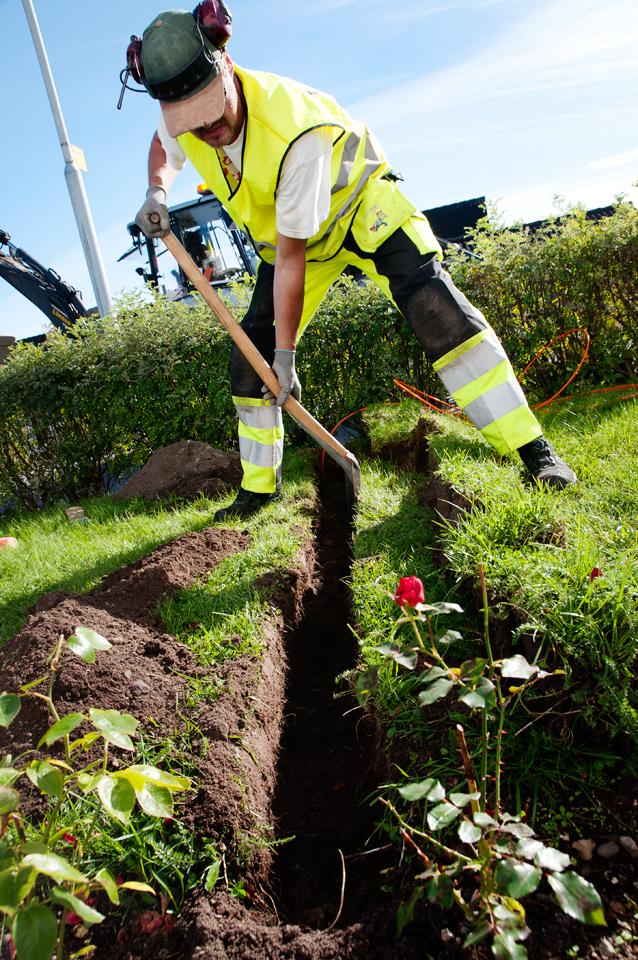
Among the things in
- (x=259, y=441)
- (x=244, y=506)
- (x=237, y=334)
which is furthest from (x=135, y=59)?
(x=244, y=506)

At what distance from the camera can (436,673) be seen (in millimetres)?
1153

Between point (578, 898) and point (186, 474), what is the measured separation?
4228 millimetres

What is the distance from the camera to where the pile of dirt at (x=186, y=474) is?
4.71 metres

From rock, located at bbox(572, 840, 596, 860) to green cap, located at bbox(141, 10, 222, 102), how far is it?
2.83 metres

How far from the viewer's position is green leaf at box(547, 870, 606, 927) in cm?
90

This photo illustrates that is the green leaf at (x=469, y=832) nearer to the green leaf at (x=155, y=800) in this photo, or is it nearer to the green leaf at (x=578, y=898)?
the green leaf at (x=578, y=898)

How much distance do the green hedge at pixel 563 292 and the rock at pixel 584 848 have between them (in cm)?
445

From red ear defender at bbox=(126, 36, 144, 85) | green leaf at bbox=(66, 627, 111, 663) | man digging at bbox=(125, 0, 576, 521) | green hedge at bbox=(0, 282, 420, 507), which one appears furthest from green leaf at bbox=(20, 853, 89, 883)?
green hedge at bbox=(0, 282, 420, 507)

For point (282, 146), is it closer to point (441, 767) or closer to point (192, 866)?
point (441, 767)

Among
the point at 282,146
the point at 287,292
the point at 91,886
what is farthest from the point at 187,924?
the point at 282,146

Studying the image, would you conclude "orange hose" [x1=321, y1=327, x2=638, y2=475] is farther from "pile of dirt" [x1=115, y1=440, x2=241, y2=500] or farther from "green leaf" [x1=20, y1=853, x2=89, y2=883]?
"green leaf" [x1=20, y1=853, x2=89, y2=883]

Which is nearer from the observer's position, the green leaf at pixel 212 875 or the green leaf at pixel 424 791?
the green leaf at pixel 424 791

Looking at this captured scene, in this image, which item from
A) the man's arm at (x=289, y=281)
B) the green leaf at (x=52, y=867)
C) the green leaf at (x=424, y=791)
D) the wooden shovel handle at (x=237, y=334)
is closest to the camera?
the green leaf at (x=52, y=867)

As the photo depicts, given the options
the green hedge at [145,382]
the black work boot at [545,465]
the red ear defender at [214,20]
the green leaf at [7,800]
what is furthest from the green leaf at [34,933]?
the green hedge at [145,382]
